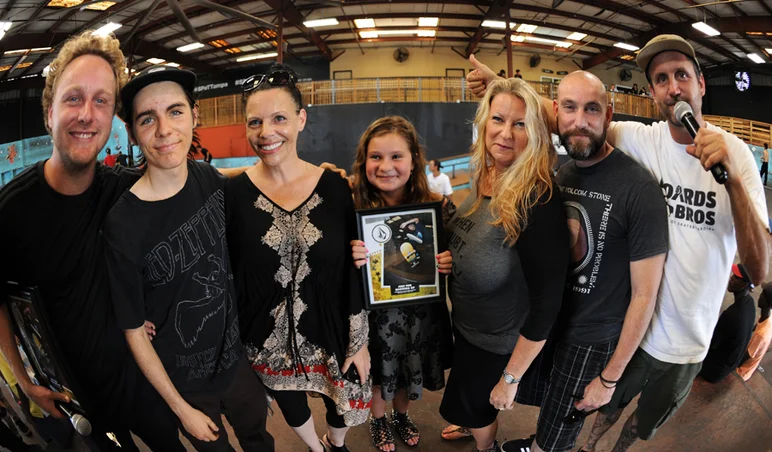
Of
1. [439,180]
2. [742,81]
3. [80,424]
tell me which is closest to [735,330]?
[742,81]

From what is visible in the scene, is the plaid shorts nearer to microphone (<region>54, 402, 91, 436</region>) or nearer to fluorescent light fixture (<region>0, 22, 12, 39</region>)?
microphone (<region>54, 402, 91, 436</region>)

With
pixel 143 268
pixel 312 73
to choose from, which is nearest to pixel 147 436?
pixel 143 268

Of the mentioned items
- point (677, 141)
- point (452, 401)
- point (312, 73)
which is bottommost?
point (452, 401)

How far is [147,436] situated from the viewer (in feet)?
4.15

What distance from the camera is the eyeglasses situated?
1.48 metres

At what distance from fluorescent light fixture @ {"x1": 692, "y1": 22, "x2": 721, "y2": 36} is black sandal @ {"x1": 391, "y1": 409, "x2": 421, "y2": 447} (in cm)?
257

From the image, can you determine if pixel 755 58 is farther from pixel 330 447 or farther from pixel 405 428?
pixel 330 447

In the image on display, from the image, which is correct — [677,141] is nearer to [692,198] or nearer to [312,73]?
[692,198]

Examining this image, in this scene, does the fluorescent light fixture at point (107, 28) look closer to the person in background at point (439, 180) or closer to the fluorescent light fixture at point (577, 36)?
the fluorescent light fixture at point (577, 36)

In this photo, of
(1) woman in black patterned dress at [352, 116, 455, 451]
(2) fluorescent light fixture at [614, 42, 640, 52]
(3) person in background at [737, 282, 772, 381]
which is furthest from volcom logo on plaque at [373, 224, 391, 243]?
(3) person in background at [737, 282, 772, 381]

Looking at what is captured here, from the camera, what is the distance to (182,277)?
126 centimetres

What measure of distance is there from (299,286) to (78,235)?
76 cm

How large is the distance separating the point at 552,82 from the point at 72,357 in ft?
8.14

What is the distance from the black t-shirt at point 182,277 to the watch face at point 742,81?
2.46 meters
